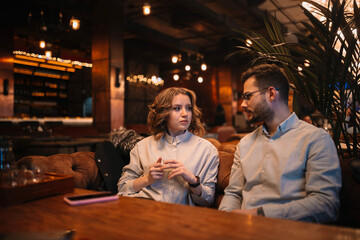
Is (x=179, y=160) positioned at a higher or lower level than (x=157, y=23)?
lower

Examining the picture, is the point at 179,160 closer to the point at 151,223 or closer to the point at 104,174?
the point at 104,174

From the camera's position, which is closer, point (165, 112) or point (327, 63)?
point (327, 63)

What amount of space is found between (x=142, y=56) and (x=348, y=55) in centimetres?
1269

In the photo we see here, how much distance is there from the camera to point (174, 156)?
6.89 ft

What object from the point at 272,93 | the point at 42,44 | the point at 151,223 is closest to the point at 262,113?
the point at 272,93

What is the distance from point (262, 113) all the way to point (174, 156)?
2.22ft

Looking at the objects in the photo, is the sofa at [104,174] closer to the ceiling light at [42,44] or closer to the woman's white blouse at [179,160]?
the woman's white blouse at [179,160]

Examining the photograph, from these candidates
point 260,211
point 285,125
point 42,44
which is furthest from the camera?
point 42,44

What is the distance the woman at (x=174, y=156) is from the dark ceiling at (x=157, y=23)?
4.07 meters

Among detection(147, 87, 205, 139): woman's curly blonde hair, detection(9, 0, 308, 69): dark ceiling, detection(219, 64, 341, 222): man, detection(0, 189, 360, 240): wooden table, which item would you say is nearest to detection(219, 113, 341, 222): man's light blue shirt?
detection(219, 64, 341, 222): man

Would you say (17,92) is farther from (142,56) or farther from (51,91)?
(142,56)

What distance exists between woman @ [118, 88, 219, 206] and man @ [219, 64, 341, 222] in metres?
0.22

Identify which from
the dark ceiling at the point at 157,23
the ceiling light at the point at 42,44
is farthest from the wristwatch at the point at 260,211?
the ceiling light at the point at 42,44

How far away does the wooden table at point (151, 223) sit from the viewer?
1008 millimetres
